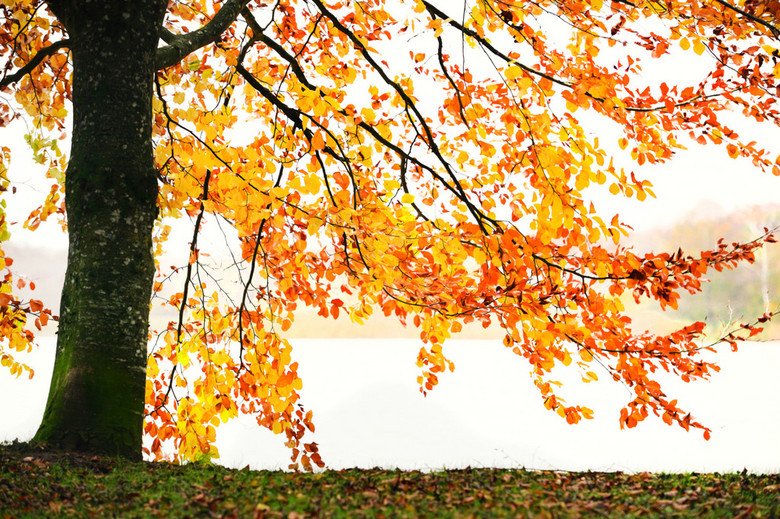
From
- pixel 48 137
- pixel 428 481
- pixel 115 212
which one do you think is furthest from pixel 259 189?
pixel 48 137

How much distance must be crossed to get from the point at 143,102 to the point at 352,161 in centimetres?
206

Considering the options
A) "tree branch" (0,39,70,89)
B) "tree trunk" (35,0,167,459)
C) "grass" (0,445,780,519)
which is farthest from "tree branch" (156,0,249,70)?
"grass" (0,445,780,519)

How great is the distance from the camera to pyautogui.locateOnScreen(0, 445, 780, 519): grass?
2719mm

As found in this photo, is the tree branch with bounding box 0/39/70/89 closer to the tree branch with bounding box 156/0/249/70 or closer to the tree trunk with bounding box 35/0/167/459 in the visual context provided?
the tree trunk with bounding box 35/0/167/459

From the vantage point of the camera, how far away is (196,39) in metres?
5.16

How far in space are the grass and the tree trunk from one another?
0.32m

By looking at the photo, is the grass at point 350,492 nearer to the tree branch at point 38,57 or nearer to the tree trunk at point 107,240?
the tree trunk at point 107,240

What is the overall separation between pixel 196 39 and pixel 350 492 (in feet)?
13.4

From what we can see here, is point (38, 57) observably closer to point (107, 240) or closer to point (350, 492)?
point (107, 240)

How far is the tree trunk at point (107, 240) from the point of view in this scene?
4.05 meters

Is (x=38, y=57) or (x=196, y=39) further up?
(x=196, y=39)

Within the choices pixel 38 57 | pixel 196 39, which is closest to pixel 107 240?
pixel 38 57

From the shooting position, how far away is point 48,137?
5.61 m

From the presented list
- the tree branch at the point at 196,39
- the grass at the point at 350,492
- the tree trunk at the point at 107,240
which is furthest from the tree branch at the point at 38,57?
the grass at the point at 350,492
